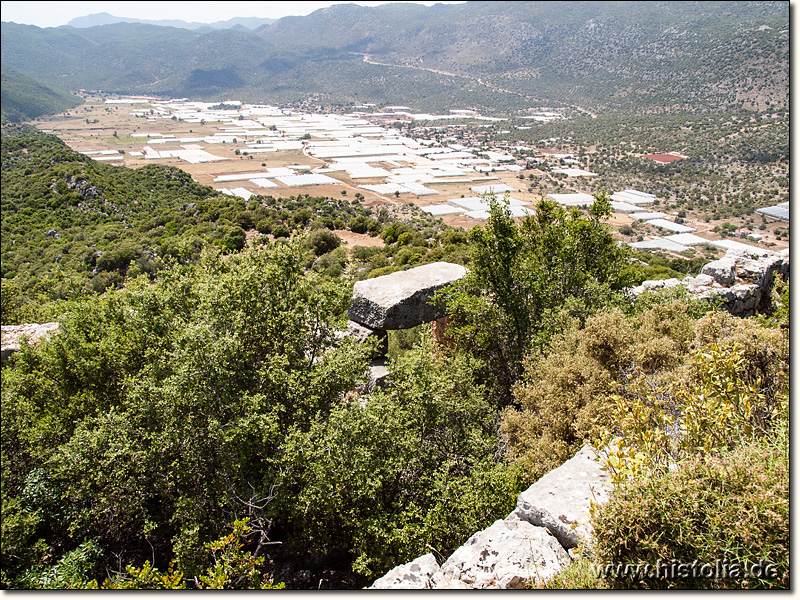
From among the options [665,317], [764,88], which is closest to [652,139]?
[764,88]

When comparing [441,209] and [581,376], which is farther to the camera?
[441,209]

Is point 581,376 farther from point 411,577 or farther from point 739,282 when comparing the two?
point 739,282

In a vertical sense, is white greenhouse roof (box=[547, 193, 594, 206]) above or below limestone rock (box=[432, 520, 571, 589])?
below

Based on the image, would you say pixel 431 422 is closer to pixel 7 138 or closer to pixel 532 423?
pixel 532 423

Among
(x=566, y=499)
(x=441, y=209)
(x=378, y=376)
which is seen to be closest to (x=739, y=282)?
(x=378, y=376)

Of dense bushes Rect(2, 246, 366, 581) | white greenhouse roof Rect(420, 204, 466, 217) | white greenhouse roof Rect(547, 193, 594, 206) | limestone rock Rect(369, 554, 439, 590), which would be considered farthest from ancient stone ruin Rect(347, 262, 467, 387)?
white greenhouse roof Rect(547, 193, 594, 206)

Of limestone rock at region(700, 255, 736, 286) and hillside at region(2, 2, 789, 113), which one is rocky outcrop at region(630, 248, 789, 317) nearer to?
limestone rock at region(700, 255, 736, 286)
